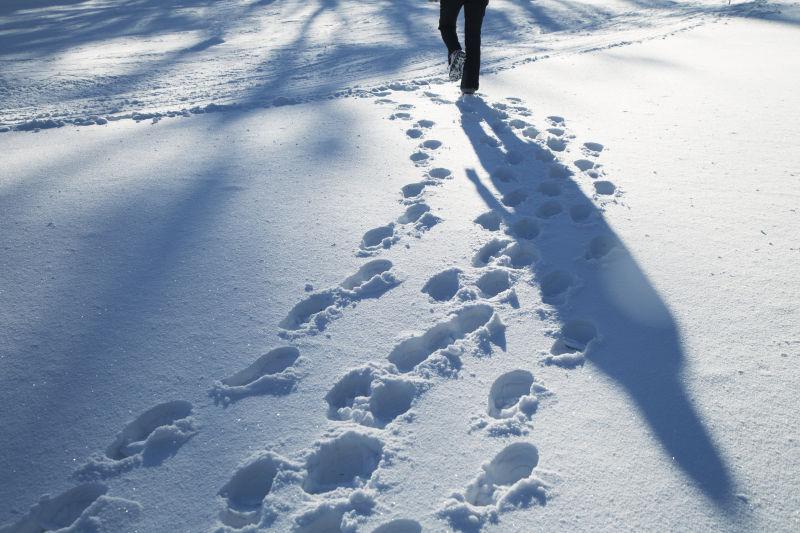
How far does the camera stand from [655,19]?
7426mm

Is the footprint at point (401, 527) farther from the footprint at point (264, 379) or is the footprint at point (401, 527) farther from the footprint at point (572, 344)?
the footprint at point (572, 344)

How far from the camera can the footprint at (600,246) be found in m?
2.49

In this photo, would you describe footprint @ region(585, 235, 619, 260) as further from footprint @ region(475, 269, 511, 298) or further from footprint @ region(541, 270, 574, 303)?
footprint @ region(475, 269, 511, 298)

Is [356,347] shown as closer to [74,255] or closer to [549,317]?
[549,317]

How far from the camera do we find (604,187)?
2.95 metres

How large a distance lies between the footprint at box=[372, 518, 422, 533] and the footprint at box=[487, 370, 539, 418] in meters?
0.44

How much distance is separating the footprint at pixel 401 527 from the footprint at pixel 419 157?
2.18 metres

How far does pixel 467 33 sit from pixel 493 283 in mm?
2423

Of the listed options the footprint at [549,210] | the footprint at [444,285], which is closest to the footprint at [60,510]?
the footprint at [444,285]

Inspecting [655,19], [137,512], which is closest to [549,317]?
[137,512]

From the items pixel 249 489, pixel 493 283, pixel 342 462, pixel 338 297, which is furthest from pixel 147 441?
pixel 493 283

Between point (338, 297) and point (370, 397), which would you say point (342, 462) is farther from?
point (338, 297)

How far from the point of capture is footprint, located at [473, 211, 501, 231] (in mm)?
2658

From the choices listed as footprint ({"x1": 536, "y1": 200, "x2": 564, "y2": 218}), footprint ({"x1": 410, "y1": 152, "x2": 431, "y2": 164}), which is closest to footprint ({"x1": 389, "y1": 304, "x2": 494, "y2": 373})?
footprint ({"x1": 536, "y1": 200, "x2": 564, "y2": 218})
